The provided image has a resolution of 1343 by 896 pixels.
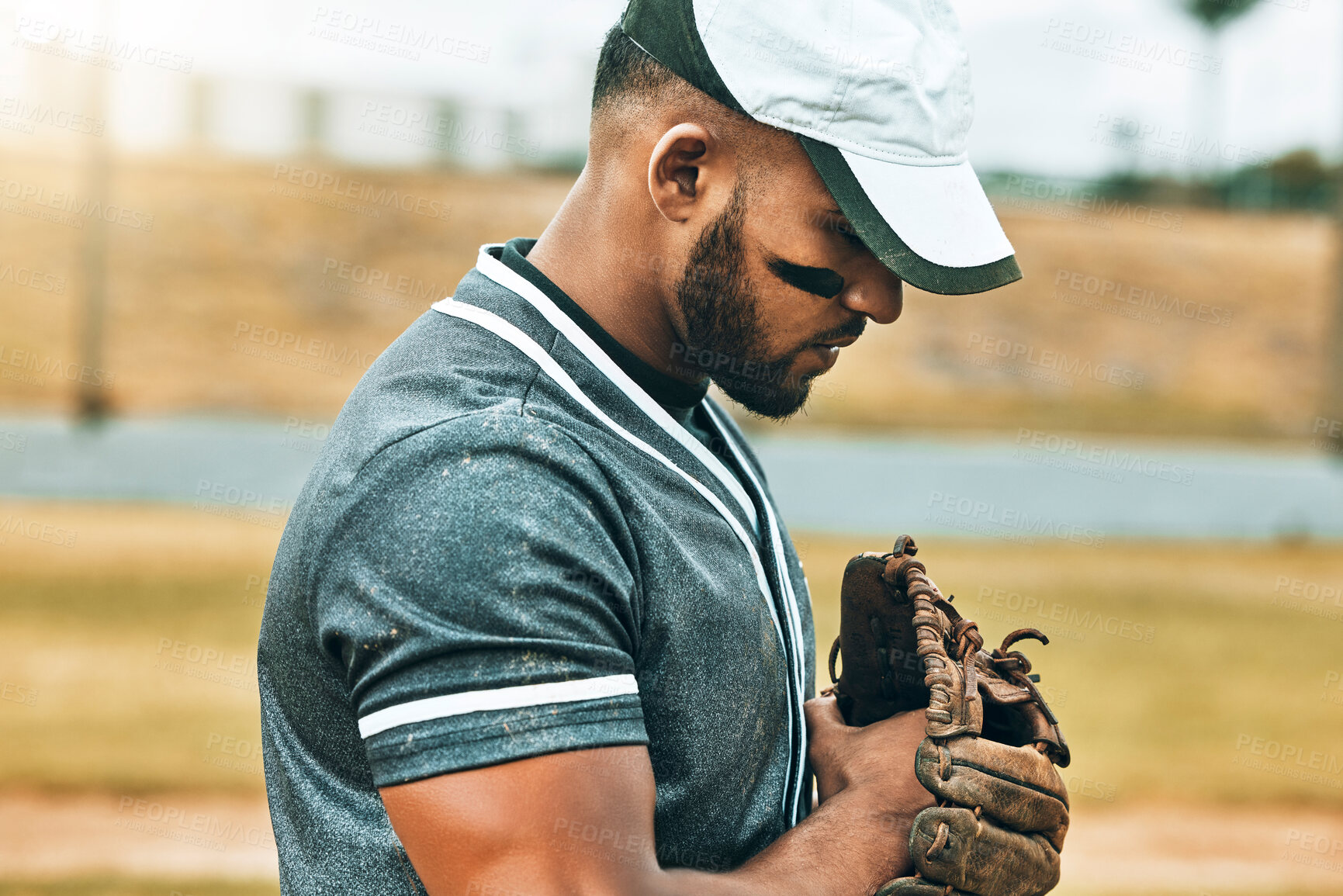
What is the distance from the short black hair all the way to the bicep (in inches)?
31.0

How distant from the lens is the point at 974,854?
1419mm

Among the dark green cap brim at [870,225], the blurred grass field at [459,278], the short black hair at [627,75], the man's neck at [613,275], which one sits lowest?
the blurred grass field at [459,278]

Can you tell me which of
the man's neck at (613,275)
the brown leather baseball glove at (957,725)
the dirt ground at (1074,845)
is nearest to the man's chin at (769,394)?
the man's neck at (613,275)

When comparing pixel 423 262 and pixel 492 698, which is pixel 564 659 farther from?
pixel 423 262

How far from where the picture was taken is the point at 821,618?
8609 millimetres

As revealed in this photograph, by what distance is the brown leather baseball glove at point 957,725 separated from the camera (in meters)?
1.41

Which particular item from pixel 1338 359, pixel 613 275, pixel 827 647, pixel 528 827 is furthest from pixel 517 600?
pixel 1338 359

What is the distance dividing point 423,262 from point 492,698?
26.6 metres

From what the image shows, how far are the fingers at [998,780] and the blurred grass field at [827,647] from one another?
2.59 m

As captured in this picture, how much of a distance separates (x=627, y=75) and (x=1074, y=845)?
18.1 ft

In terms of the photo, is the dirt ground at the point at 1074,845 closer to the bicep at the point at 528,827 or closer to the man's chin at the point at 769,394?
the man's chin at the point at 769,394

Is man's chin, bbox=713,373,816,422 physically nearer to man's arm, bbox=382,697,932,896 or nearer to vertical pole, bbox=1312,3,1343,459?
man's arm, bbox=382,697,932,896

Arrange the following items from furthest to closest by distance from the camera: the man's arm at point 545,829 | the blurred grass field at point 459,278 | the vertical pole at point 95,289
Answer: the blurred grass field at point 459,278 < the vertical pole at point 95,289 < the man's arm at point 545,829

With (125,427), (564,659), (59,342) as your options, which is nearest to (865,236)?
(564,659)
